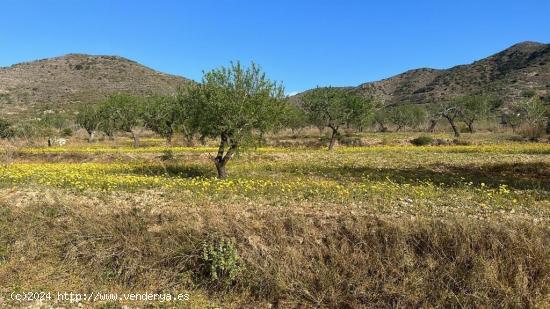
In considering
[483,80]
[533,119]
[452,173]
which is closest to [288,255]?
[452,173]

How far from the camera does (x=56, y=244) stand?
10805 millimetres

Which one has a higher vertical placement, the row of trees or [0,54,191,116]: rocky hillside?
[0,54,191,116]: rocky hillside

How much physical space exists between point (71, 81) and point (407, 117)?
98859mm

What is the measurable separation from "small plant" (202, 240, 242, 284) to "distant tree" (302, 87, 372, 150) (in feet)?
125

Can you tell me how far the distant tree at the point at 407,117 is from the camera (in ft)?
302

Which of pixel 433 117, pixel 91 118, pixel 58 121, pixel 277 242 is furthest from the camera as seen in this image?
pixel 433 117

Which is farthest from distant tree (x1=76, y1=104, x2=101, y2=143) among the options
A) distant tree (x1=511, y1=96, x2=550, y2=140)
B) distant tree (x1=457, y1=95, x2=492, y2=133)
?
distant tree (x1=457, y1=95, x2=492, y2=133)

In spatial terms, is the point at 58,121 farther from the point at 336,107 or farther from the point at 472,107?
the point at 472,107

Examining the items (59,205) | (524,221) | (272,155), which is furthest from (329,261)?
(272,155)

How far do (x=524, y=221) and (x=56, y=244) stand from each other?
1144 cm

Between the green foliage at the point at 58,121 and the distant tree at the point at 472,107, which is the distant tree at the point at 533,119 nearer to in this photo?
the distant tree at the point at 472,107

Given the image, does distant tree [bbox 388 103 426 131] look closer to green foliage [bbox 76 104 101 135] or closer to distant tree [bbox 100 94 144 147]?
distant tree [bbox 100 94 144 147]

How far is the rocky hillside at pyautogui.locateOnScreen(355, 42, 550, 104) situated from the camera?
114m

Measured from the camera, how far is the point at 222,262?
909cm
